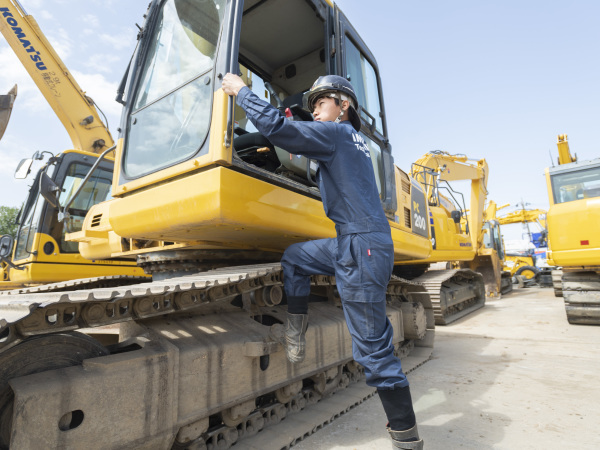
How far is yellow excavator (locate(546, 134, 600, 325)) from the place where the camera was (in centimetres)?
602

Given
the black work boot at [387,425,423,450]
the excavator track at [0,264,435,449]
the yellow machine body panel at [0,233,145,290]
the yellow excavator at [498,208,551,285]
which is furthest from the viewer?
the yellow excavator at [498,208,551,285]

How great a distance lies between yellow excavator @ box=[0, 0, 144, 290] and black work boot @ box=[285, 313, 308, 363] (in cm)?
278

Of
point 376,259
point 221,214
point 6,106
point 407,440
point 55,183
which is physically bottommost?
point 407,440

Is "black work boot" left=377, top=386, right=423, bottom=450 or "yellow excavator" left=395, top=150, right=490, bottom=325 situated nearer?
"black work boot" left=377, top=386, right=423, bottom=450

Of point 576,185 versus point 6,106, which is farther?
point 576,185

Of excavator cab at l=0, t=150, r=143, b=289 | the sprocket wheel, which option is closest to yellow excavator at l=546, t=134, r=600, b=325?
the sprocket wheel

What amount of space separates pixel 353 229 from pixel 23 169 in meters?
4.19

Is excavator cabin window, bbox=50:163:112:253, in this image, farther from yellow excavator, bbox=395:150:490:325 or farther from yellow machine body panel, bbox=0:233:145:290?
yellow excavator, bbox=395:150:490:325

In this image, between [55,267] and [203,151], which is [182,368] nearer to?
[203,151]

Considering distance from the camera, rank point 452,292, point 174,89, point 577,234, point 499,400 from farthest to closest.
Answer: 1. point 452,292
2. point 577,234
3. point 499,400
4. point 174,89

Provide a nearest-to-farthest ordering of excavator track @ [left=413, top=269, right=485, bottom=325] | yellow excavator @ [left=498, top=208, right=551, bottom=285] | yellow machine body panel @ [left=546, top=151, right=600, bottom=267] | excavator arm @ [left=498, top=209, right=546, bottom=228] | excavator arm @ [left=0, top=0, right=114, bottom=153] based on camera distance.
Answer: yellow machine body panel @ [left=546, top=151, right=600, bottom=267]
excavator track @ [left=413, top=269, right=485, bottom=325]
excavator arm @ [left=0, top=0, right=114, bottom=153]
yellow excavator @ [left=498, top=208, right=551, bottom=285]
excavator arm @ [left=498, top=209, right=546, bottom=228]

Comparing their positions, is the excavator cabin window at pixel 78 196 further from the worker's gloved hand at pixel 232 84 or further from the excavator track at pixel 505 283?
the excavator track at pixel 505 283

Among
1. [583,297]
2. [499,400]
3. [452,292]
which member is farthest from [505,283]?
[499,400]

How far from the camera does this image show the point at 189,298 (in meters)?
1.90
